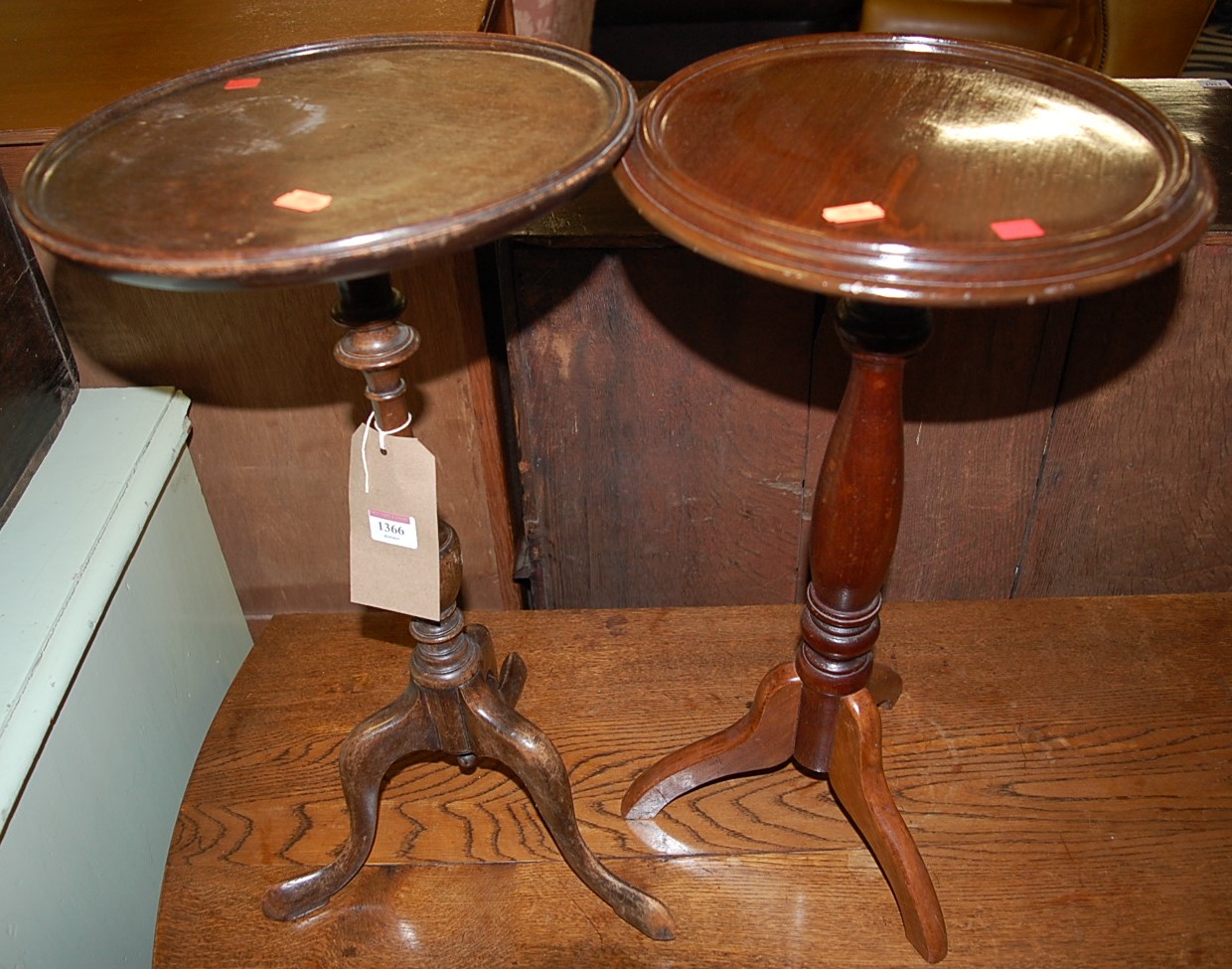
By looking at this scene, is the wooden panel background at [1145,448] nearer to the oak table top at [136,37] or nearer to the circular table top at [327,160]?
the circular table top at [327,160]

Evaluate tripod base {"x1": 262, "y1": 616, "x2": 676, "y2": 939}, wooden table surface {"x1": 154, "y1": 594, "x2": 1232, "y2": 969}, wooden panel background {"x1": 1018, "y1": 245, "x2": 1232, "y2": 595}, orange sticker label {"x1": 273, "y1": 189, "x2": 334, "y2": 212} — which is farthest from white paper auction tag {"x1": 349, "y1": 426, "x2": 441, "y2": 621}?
wooden panel background {"x1": 1018, "y1": 245, "x2": 1232, "y2": 595}

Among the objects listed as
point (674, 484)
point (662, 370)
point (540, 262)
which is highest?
point (540, 262)

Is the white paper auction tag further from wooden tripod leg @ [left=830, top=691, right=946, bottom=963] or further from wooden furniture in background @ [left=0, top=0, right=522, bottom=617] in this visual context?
wooden tripod leg @ [left=830, top=691, right=946, bottom=963]

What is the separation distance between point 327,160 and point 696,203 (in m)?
0.28

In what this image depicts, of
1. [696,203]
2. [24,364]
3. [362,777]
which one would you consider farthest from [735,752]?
[24,364]

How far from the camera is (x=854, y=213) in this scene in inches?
29.0

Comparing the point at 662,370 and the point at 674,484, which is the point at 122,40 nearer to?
the point at 662,370

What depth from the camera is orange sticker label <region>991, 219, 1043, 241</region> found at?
0.70m

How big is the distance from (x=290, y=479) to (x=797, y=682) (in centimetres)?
72

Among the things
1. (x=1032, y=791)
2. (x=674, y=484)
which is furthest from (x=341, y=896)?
(x=1032, y=791)

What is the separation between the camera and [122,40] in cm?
137

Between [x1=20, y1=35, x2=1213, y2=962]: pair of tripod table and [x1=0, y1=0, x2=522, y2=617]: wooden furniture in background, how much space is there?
333 millimetres

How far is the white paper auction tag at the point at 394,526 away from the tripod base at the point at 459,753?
106mm

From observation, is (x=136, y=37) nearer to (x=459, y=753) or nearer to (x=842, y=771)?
(x=459, y=753)
